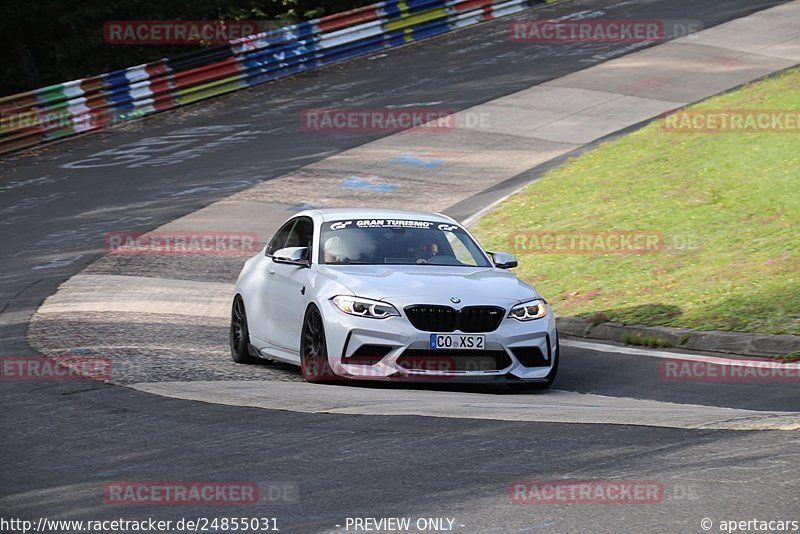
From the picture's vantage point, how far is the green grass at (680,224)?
13.7 meters

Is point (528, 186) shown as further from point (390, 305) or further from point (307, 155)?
point (390, 305)

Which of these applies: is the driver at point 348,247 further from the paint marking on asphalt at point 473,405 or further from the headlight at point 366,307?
the paint marking on asphalt at point 473,405

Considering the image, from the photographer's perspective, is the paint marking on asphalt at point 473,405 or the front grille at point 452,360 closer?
the paint marking on asphalt at point 473,405

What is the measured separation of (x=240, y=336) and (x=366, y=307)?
2.39 m

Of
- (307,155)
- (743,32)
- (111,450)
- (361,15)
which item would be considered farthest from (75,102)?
(111,450)

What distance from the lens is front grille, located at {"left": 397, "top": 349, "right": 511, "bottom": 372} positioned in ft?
33.7

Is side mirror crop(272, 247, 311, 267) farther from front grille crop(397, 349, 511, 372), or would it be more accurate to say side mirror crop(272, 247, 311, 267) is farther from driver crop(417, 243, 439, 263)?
front grille crop(397, 349, 511, 372)

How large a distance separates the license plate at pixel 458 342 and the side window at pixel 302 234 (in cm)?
207

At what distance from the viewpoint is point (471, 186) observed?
23.1 metres

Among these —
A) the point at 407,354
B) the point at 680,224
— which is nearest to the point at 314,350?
the point at 407,354

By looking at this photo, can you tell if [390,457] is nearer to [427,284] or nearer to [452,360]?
[452,360]

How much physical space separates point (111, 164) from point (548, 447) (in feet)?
62.0

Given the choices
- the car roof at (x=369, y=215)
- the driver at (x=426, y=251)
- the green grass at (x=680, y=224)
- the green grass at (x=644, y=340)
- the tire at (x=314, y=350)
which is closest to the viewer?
the tire at (x=314, y=350)

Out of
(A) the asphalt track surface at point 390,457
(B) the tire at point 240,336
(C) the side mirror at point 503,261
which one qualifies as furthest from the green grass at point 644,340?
(B) the tire at point 240,336
